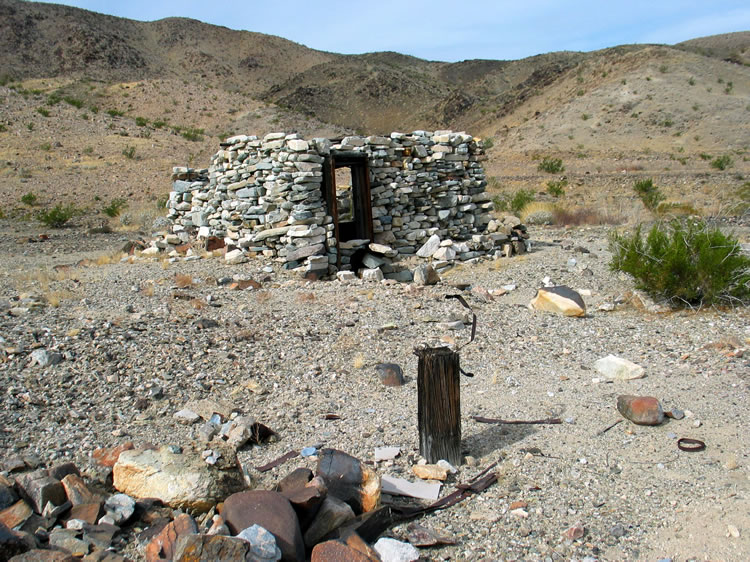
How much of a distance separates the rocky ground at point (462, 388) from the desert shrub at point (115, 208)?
909 cm

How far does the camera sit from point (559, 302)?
7.43m

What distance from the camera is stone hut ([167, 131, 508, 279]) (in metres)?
9.57

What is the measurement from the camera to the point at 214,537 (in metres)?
2.54

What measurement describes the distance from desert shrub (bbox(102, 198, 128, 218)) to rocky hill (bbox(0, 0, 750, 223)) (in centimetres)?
75

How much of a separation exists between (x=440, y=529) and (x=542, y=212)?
40.8 feet

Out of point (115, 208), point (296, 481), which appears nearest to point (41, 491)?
point (296, 481)

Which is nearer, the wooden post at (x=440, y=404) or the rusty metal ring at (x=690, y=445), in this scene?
the wooden post at (x=440, y=404)

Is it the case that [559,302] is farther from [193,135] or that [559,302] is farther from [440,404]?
[193,135]

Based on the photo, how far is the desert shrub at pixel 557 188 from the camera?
19697 mm

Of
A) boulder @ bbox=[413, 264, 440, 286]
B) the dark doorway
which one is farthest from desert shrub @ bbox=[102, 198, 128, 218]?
boulder @ bbox=[413, 264, 440, 286]

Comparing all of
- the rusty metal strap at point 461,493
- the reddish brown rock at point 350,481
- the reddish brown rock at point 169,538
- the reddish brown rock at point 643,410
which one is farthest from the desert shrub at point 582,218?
the reddish brown rock at point 169,538

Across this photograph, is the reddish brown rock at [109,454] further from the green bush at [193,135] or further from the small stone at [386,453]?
the green bush at [193,135]

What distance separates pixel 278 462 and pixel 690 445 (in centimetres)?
281

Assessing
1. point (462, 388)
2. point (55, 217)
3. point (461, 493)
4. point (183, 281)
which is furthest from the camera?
point (55, 217)
